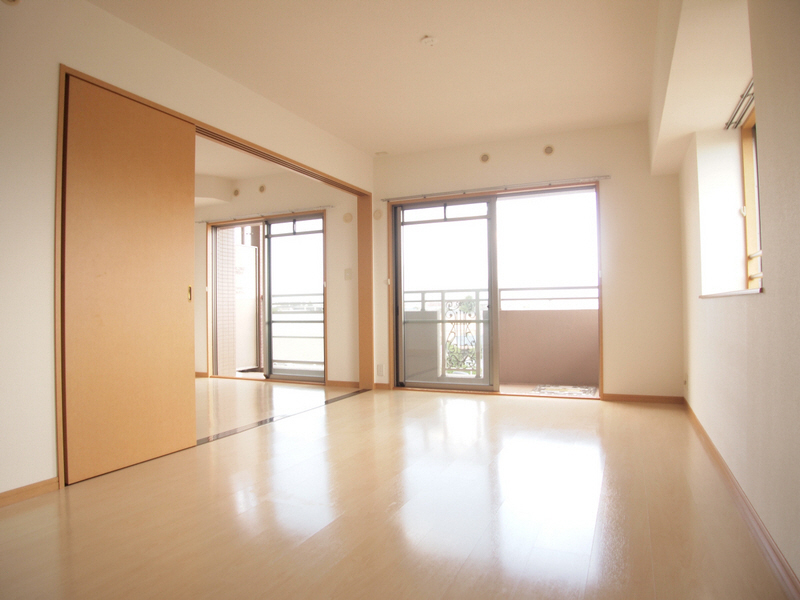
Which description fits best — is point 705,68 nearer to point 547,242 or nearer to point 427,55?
point 427,55

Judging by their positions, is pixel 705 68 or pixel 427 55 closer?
pixel 705 68

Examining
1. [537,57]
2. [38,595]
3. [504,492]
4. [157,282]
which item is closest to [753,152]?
[537,57]

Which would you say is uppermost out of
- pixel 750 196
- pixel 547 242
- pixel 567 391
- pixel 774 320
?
pixel 547 242

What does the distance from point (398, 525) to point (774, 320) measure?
1.56 metres

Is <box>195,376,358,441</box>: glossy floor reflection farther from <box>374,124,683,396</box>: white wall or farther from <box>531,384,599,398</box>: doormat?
<box>374,124,683,396</box>: white wall

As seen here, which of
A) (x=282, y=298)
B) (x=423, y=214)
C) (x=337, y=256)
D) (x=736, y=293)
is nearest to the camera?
(x=736, y=293)

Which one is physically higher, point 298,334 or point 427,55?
point 427,55

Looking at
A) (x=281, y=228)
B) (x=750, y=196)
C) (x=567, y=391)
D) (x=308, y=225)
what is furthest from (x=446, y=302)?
(x=750, y=196)

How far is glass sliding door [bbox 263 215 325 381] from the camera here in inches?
253

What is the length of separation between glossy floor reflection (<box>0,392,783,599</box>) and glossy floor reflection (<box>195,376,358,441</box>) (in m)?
0.72

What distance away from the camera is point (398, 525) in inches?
80.9

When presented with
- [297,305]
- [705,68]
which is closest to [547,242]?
[297,305]

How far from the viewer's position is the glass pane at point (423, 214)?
5.62 meters

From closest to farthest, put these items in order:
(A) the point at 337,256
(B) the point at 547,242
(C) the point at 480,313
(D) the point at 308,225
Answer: (C) the point at 480,313
(A) the point at 337,256
(D) the point at 308,225
(B) the point at 547,242
